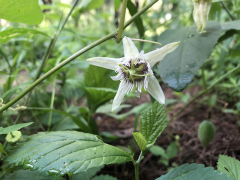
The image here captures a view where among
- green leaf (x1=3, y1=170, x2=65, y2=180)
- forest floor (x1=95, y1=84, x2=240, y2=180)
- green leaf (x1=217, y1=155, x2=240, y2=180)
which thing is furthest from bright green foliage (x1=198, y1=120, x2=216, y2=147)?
green leaf (x1=3, y1=170, x2=65, y2=180)

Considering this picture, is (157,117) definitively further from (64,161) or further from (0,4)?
(0,4)

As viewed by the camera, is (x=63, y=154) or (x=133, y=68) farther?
(x=133, y=68)

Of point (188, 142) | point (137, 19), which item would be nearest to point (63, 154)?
point (137, 19)

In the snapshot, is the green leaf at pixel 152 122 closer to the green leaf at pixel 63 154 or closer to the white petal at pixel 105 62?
the green leaf at pixel 63 154

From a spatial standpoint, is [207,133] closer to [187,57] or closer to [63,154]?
[187,57]

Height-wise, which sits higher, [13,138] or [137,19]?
[137,19]

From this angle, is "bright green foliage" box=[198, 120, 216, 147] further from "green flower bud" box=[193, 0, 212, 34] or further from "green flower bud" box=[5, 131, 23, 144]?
"green flower bud" box=[5, 131, 23, 144]
